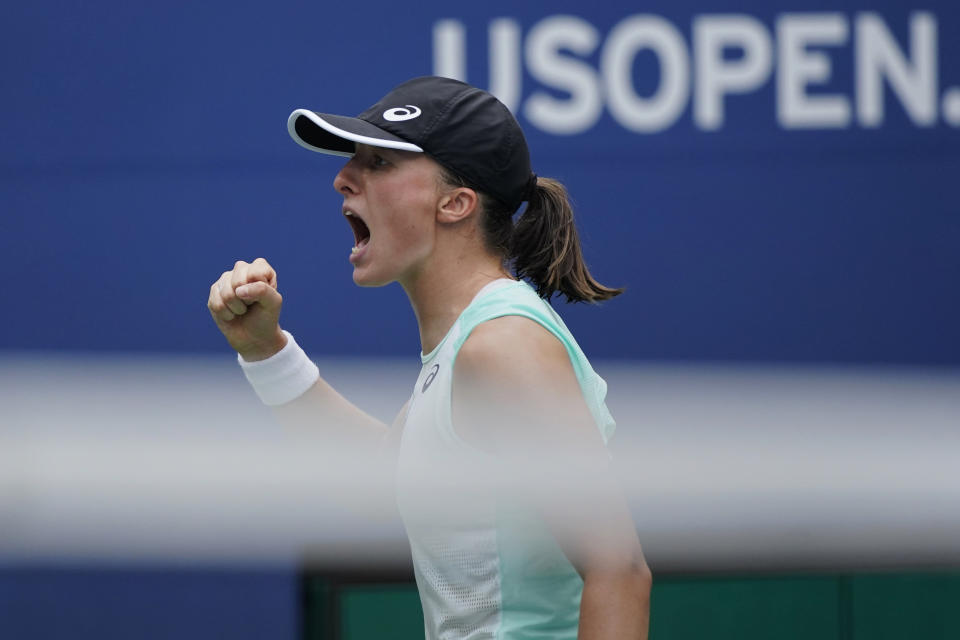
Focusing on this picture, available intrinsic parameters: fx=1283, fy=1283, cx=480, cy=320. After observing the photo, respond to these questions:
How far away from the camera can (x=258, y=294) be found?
1831mm

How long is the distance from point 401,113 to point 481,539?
0.60 meters

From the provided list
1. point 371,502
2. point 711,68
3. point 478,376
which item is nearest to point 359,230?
point 478,376

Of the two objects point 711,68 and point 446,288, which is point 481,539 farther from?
point 711,68

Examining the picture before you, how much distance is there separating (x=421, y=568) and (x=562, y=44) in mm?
1762

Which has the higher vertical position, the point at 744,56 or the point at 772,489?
the point at 744,56

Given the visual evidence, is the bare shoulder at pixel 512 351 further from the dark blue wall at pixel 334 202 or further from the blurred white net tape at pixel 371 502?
the dark blue wall at pixel 334 202

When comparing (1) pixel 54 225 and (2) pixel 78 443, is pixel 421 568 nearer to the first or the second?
(2) pixel 78 443

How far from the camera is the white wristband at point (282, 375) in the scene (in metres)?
2.04

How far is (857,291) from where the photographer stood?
3010 mm

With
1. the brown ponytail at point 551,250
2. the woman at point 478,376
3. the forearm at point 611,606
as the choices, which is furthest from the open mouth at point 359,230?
the forearm at point 611,606

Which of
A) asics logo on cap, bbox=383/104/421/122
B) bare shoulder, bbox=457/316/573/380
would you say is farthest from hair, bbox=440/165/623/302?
bare shoulder, bbox=457/316/573/380

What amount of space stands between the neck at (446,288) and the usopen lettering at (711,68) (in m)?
1.32

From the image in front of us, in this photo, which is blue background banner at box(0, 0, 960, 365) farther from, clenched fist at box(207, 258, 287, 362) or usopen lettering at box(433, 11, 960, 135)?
clenched fist at box(207, 258, 287, 362)

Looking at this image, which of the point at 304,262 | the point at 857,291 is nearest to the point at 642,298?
the point at 857,291
